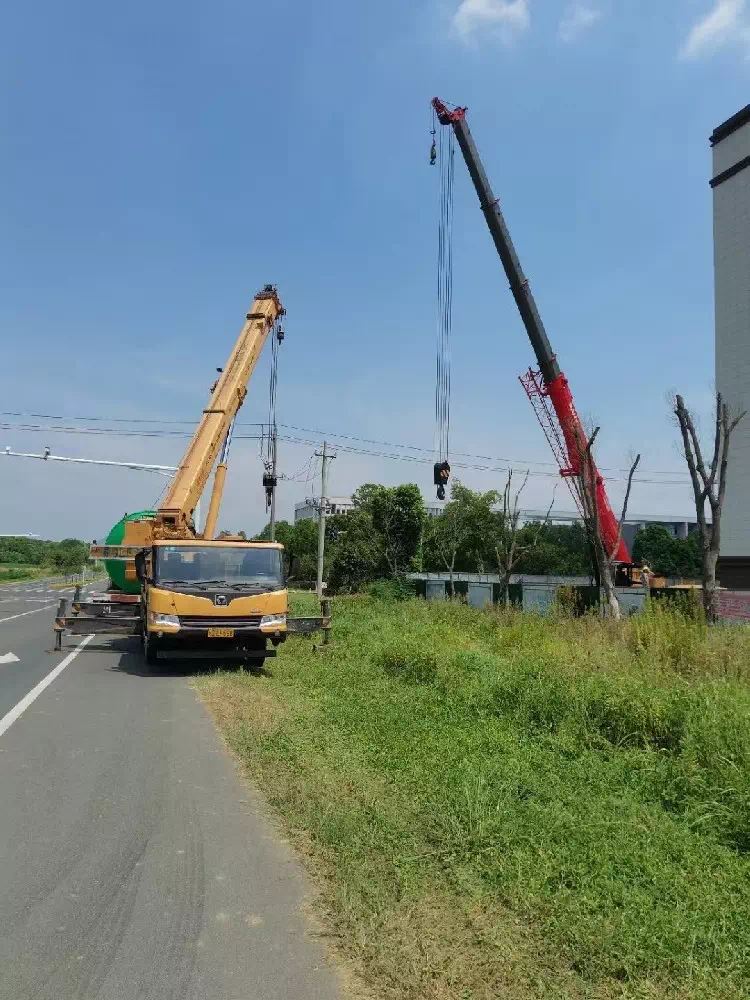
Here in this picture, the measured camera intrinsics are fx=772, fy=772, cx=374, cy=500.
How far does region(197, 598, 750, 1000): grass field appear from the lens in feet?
11.4

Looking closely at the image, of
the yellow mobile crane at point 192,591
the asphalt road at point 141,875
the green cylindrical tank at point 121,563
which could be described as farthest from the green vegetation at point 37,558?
the asphalt road at point 141,875

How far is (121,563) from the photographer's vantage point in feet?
58.4

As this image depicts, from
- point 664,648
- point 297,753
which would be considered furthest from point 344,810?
point 664,648

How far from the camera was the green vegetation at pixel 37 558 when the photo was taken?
95938 millimetres

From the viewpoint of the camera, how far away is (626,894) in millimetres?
3965

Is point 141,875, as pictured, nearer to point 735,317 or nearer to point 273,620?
point 273,620

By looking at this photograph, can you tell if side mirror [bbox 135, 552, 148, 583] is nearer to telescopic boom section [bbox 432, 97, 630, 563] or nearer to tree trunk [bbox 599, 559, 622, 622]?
tree trunk [bbox 599, 559, 622, 622]

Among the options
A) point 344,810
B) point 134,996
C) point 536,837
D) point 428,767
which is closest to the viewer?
point 134,996

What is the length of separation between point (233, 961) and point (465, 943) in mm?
1085

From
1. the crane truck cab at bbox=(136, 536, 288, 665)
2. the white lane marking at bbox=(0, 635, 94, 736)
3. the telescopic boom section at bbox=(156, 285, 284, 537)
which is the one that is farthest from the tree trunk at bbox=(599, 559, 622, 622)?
the white lane marking at bbox=(0, 635, 94, 736)

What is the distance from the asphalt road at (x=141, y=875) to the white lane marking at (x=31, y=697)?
0.08 m

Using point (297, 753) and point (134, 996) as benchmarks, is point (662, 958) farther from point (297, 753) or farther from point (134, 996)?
point (297, 753)

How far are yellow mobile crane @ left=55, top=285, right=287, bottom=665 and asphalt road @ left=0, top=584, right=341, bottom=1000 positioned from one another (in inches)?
137

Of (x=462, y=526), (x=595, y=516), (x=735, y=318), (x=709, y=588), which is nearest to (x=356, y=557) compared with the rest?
(x=462, y=526)
